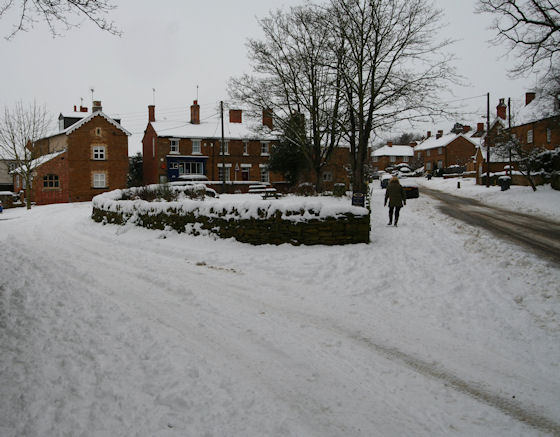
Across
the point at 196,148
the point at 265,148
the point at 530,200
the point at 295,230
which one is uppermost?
the point at 265,148

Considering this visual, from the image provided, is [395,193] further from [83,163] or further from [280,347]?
[83,163]

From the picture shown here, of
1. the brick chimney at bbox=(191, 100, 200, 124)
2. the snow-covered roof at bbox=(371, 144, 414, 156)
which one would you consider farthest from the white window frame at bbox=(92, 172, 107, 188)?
the snow-covered roof at bbox=(371, 144, 414, 156)

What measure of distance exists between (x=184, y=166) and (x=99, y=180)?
9.31 meters

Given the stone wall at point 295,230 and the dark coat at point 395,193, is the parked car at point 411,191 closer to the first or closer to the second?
the dark coat at point 395,193

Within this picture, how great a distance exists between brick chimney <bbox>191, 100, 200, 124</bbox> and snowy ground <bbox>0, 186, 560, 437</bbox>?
39.3m

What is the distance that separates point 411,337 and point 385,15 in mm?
15491

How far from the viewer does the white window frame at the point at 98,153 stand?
37.5 meters

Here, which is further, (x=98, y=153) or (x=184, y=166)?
(x=184, y=166)

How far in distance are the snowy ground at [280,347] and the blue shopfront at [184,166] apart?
34209 mm

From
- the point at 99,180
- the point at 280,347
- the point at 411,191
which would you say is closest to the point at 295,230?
the point at 280,347

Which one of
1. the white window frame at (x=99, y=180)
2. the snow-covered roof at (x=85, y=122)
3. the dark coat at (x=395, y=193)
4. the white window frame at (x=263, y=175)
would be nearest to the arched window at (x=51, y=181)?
the white window frame at (x=99, y=180)

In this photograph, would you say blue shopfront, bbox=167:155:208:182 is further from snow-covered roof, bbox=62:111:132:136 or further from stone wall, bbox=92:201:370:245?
stone wall, bbox=92:201:370:245

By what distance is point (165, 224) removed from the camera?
44.1 ft

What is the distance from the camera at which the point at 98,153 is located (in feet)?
124
